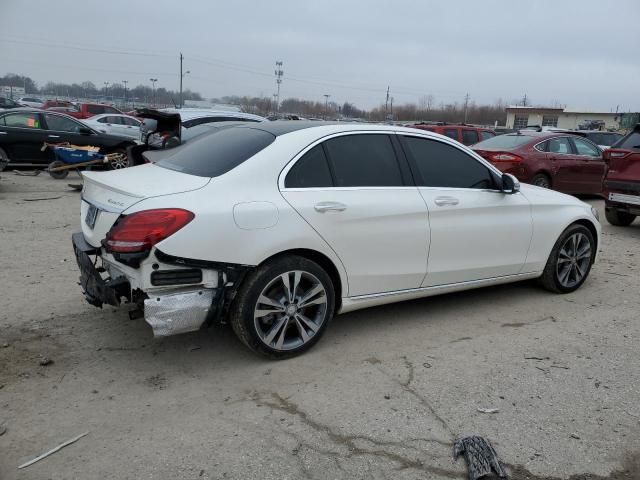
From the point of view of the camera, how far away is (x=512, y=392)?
11.6ft

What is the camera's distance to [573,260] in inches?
218

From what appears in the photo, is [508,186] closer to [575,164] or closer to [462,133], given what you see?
[575,164]

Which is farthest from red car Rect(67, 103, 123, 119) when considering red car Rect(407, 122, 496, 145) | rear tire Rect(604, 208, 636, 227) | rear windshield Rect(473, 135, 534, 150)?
rear tire Rect(604, 208, 636, 227)

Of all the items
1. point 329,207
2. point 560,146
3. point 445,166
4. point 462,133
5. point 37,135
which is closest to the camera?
point 329,207

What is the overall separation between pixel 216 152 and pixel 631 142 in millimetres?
7551

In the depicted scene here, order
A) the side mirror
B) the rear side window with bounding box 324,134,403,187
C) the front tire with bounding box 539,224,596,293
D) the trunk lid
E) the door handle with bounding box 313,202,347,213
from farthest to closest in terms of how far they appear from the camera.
→ 1. the front tire with bounding box 539,224,596,293
2. the side mirror
3. the rear side window with bounding box 324,134,403,187
4. the door handle with bounding box 313,202,347,213
5. the trunk lid

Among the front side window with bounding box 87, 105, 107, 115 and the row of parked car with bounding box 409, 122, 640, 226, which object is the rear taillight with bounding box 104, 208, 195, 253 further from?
the front side window with bounding box 87, 105, 107, 115

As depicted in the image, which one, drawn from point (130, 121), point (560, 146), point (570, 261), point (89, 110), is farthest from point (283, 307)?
point (89, 110)

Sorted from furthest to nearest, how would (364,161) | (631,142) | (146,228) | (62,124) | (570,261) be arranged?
1. (62,124)
2. (631,142)
3. (570,261)
4. (364,161)
5. (146,228)

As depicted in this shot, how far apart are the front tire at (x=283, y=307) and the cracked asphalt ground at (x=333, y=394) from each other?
0.17 m

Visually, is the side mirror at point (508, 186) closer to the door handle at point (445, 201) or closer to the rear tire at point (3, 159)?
the door handle at point (445, 201)

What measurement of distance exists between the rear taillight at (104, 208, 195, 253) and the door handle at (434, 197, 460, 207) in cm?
204

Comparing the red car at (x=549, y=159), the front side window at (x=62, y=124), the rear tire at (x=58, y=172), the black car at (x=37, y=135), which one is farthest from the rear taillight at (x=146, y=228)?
the front side window at (x=62, y=124)

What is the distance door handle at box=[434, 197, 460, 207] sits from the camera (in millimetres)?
4406
